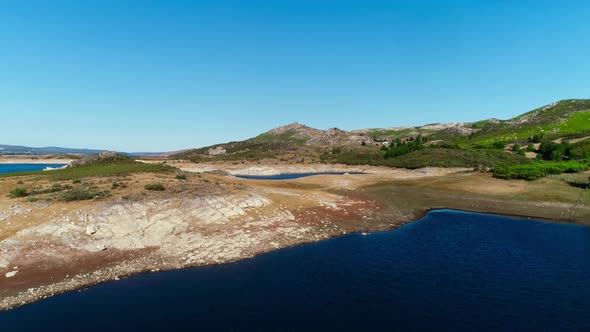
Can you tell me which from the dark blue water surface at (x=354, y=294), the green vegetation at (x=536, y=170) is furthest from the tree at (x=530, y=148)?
the dark blue water surface at (x=354, y=294)

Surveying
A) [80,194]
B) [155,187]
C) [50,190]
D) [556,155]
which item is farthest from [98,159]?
[556,155]

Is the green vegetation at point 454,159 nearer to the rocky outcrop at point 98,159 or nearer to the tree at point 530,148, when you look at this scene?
the tree at point 530,148

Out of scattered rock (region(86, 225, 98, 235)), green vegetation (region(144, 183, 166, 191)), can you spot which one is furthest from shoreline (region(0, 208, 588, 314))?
green vegetation (region(144, 183, 166, 191))

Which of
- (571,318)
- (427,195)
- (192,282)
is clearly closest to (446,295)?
(571,318)

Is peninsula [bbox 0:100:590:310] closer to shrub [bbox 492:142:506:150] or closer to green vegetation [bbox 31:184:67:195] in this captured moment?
green vegetation [bbox 31:184:67:195]

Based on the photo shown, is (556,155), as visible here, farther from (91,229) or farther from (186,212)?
(91,229)

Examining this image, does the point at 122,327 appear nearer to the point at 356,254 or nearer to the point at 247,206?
the point at 356,254

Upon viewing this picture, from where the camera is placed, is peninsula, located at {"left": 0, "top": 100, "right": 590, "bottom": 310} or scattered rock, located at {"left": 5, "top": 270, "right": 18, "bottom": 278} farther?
peninsula, located at {"left": 0, "top": 100, "right": 590, "bottom": 310}
